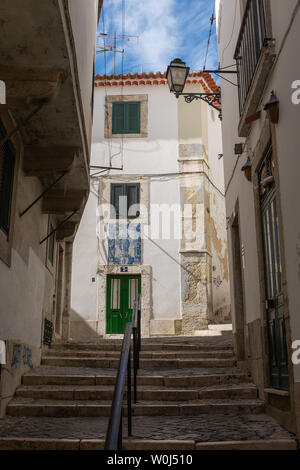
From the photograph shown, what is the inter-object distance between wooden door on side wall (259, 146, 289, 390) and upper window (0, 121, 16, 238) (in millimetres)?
3003

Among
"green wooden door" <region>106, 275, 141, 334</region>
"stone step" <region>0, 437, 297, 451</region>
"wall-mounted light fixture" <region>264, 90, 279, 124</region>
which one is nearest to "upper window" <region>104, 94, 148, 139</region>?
"green wooden door" <region>106, 275, 141, 334</region>

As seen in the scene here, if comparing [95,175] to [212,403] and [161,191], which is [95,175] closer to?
[161,191]

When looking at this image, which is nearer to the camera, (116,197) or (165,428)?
(165,428)

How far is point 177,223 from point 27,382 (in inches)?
397

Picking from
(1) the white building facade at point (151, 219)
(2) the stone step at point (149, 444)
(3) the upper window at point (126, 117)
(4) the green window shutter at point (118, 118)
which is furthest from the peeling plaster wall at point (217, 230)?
Answer: (2) the stone step at point (149, 444)

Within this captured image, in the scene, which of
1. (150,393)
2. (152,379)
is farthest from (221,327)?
(150,393)

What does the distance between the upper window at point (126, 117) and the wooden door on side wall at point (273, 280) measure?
11.8 meters

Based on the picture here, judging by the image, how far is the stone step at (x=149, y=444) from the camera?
168 inches

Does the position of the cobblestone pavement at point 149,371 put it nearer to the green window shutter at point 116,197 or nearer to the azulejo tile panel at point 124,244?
the azulejo tile panel at point 124,244

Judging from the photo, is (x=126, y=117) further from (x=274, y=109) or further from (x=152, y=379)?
(x=274, y=109)

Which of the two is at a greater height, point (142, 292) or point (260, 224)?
point (142, 292)

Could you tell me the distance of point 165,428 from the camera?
4.97 m

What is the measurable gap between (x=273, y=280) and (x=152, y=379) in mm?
2288

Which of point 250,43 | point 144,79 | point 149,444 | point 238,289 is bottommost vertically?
point 149,444
